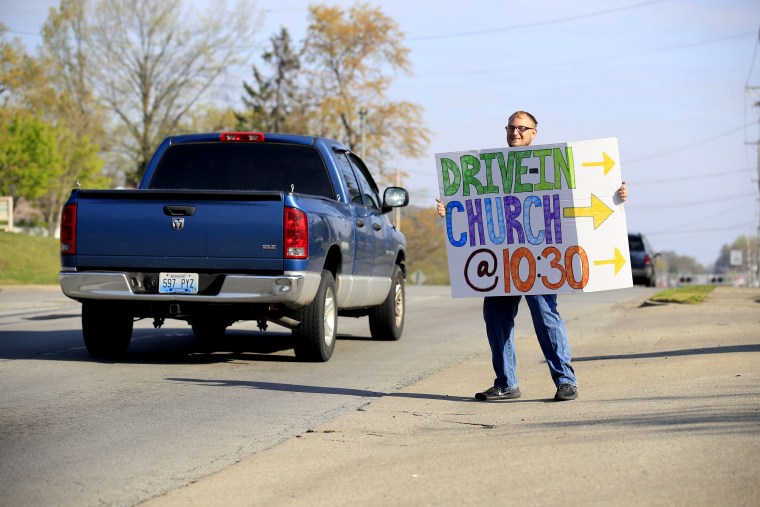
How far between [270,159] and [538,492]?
7.51m

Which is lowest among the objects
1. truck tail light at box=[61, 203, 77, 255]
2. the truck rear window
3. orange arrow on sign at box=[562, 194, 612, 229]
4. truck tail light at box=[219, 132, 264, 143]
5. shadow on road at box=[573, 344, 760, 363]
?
shadow on road at box=[573, 344, 760, 363]

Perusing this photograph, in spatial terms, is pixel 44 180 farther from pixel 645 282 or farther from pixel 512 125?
pixel 512 125

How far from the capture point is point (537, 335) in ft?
26.6

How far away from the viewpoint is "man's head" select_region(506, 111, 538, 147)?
8.42 meters

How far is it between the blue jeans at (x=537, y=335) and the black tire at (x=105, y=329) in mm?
3927

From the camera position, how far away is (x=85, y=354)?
11.5 metres

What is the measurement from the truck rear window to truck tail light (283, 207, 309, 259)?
182cm

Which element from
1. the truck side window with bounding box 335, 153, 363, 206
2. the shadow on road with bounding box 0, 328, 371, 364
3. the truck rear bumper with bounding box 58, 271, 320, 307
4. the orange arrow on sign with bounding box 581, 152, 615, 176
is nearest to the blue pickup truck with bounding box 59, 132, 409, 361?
the truck rear bumper with bounding box 58, 271, 320, 307

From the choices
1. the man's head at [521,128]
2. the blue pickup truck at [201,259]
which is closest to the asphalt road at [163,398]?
the blue pickup truck at [201,259]

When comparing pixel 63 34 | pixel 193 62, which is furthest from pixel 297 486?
pixel 63 34

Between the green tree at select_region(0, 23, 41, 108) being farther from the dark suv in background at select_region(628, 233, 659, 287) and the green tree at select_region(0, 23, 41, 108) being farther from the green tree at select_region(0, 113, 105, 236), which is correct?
the dark suv in background at select_region(628, 233, 659, 287)

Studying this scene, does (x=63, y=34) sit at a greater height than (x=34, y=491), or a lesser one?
greater

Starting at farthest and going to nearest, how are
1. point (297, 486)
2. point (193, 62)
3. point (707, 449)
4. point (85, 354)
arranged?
point (193, 62), point (85, 354), point (707, 449), point (297, 486)

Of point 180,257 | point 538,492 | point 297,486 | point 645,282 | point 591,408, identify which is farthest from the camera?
point 645,282
